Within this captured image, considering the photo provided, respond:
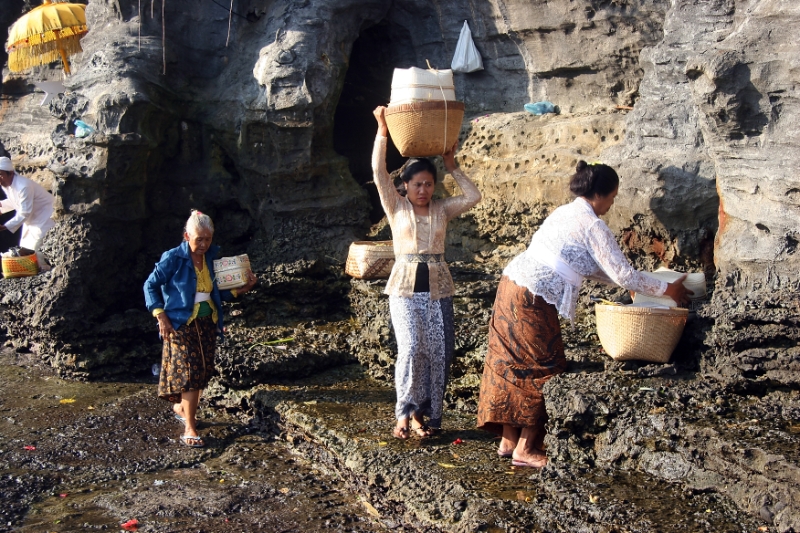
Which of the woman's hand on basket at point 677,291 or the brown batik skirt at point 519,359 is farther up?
the woman's hand on basket at point 677,291

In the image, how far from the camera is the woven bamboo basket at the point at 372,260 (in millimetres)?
6367

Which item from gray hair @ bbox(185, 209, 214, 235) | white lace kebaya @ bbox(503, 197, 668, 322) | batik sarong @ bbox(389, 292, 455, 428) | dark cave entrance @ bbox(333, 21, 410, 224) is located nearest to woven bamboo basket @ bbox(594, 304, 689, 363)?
white lace kebaya @ bbox(503, 197, 668, 322)

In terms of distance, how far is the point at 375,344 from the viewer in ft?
22.2

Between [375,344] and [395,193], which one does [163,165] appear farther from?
[395,193]

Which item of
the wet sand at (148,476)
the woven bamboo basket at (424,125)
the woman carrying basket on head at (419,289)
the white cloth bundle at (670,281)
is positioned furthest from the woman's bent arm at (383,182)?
the wet sand at (148,476)

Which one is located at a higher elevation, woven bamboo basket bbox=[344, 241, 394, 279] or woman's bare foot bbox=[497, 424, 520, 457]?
woven bamboo basket bbox=[344, 241, 394, 279]

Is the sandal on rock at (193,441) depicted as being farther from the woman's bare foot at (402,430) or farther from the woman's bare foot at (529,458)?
the woman's bare foot at (529,458)

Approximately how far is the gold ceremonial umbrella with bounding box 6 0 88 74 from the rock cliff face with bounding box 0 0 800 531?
675 millimetres

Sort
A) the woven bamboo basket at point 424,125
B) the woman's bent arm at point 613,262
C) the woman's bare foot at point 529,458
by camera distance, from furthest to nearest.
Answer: the woven bamboo basket at point 424,125 < the woman's bare foot at point 529,458 < the woman's bent arm at point 613,262

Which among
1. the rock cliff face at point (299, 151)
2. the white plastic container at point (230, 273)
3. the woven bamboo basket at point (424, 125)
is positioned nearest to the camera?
the woven bamboo basket at point (424, 125)

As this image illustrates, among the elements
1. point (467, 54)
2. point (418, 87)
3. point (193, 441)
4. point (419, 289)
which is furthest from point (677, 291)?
point (467, 54)

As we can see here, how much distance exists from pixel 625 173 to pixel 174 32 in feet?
15.9

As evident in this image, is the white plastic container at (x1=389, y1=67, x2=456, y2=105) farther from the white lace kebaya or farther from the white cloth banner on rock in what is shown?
the white cloth banner on rock

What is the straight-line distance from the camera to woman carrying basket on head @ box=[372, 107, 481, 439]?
194 inches
